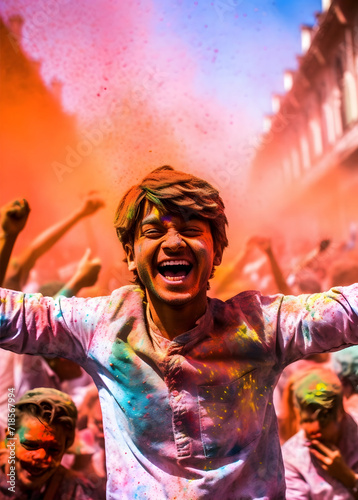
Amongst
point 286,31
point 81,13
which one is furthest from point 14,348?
point 286,31

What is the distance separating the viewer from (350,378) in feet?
6.71

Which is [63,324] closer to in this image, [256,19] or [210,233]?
[210,233]

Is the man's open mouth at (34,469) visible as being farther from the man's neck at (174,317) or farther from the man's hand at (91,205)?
the man's hand at (91,205)

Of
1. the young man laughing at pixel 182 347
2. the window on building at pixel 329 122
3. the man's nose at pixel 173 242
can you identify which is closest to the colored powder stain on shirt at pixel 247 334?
the young man laughing at pixel 182 347

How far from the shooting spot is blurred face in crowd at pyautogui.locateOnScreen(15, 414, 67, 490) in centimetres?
168

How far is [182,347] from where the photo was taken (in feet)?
3.88

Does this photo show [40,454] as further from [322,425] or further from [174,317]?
[322,425]

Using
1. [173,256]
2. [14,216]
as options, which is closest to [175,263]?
[173,256]

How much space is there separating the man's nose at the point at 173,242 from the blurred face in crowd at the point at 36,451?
0.87m

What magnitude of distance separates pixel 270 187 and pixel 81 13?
43.0 inches

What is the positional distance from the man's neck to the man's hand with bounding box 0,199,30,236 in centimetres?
52

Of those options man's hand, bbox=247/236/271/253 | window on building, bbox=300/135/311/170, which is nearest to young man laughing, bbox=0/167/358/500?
man's hand, bbox=247/236/271/253

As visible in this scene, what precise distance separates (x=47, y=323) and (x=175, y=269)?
0.32m

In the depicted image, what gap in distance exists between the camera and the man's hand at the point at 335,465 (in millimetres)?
1779
